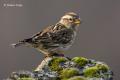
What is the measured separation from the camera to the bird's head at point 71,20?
17609 mm

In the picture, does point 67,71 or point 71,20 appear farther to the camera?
point 71,20

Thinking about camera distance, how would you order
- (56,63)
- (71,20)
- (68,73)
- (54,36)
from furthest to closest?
1. (71,20)
2. (54,36)
3. (56,63)
4. (68,73)

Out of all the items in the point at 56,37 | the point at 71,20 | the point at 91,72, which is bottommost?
the point at 91,72

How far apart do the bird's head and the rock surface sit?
1630 millimetres

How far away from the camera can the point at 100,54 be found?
32.7 metres

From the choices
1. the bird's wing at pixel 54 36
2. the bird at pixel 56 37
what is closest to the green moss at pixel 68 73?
the bird at pixel 56 37

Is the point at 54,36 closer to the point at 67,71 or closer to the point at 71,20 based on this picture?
the point at 71,20

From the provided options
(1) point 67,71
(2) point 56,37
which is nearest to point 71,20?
(2) point 56,37

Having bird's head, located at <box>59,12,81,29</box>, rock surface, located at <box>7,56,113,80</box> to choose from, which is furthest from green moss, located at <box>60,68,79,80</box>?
bird's head, located at <box>59,12,81,29</box>

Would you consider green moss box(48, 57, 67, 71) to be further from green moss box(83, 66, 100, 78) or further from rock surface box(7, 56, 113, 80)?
green moss box(83, 66, 100, 78)

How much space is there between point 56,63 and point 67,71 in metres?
0.62

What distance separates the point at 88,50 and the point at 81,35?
346 cm

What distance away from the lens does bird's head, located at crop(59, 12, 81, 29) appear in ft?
57.8

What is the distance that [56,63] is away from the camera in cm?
1580
